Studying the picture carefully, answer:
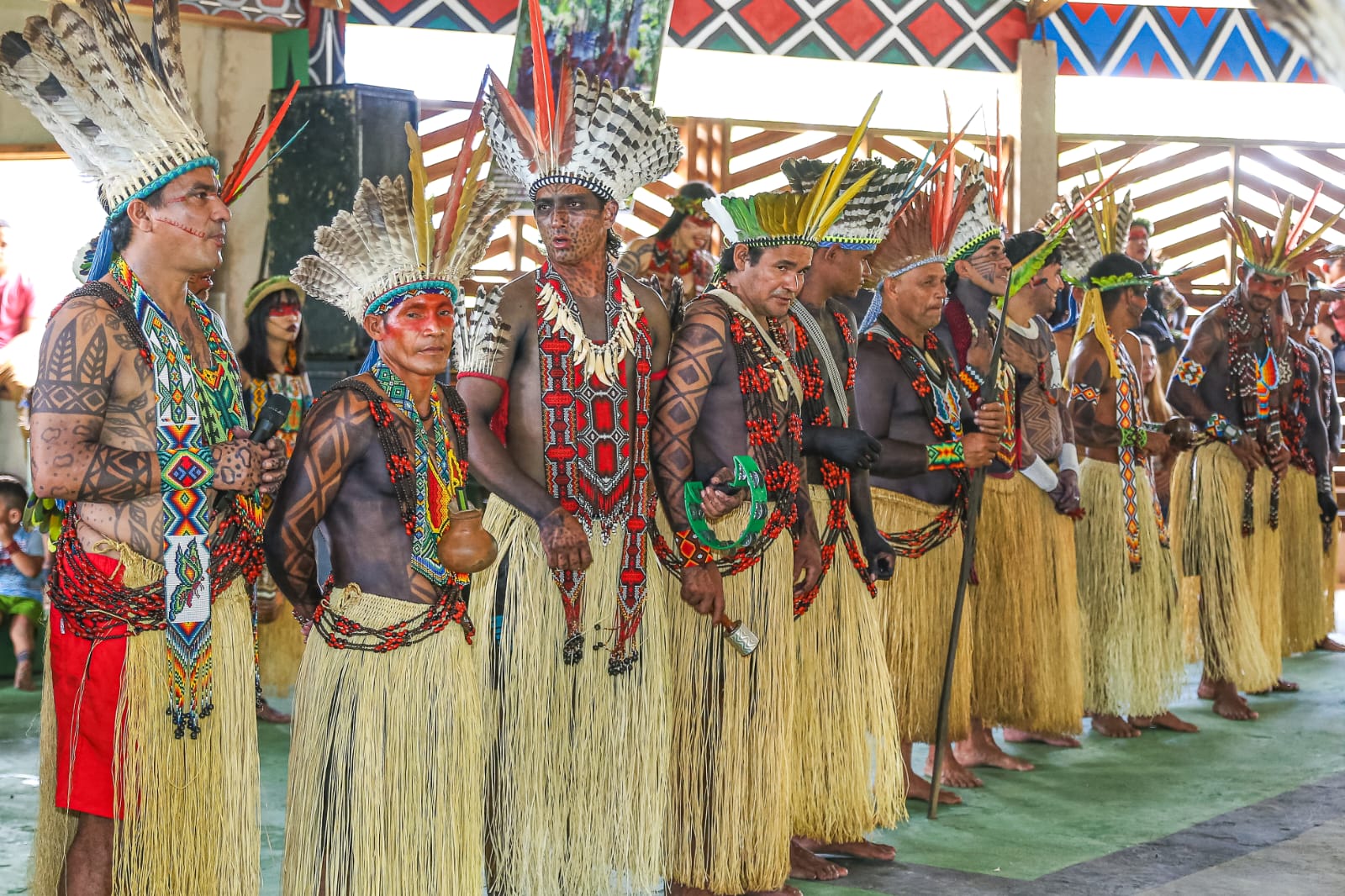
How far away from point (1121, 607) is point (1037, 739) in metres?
0.67

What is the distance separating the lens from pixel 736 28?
10.5 meters

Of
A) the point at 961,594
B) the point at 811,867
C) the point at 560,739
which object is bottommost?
the point at 811,867

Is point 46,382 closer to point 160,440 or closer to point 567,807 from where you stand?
point 160,440

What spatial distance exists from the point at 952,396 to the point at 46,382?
2.91 m

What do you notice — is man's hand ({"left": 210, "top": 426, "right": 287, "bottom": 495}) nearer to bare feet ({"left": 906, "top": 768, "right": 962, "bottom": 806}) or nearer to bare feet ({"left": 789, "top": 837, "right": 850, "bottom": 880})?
bare feet ({"left": 789, "top": 837, "right": 850, "bottom": 880})

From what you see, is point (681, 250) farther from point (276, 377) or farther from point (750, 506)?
point (750, 506)

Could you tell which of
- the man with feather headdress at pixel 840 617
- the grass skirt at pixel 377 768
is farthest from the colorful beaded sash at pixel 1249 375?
the grass skirt at pixel 377 768

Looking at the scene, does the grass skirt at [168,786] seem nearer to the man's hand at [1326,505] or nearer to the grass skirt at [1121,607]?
the grass skirt at [1121,607]

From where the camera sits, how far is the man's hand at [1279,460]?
702 centimetres

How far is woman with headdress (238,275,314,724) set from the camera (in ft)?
19.5

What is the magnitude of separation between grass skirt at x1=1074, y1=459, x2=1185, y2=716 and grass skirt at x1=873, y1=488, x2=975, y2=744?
128cm

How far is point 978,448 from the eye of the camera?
4613 mm

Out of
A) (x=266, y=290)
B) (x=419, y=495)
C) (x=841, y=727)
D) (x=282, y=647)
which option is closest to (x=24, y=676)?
(x=282, y=647)

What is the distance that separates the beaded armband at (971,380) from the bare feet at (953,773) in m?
1.23
